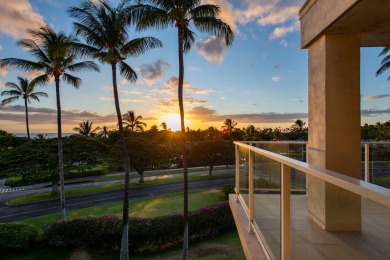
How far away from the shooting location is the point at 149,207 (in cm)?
2097

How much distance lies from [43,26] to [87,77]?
15.8ft

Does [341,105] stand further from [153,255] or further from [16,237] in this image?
[16,237]

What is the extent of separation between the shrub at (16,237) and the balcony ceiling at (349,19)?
17.2 meters

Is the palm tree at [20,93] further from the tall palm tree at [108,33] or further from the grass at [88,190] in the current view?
the tall palm tree at [108,33]

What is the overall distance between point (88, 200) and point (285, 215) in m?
25.6

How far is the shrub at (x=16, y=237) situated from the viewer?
14180 millimetres

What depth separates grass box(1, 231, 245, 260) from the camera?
14.1 m

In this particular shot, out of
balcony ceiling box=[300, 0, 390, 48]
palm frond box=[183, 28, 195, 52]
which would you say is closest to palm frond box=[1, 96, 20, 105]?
palm frond box=[183, 28, 195, 52]

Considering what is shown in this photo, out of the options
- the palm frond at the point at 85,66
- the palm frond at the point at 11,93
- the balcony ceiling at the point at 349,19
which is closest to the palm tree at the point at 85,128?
the palm frond at the point at 11,93

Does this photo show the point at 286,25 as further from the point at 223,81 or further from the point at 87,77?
the point at 87,77

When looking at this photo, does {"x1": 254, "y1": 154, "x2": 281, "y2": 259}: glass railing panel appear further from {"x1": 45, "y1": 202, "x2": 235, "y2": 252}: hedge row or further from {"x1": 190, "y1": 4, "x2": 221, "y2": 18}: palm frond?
{"x1": 45, "y1": 202, "x2": 235, "y2": 252}: hedge row

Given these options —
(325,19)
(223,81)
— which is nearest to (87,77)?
(223,81)

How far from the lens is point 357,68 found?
3.69m

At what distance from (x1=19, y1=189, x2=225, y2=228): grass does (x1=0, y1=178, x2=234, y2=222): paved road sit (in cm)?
159
